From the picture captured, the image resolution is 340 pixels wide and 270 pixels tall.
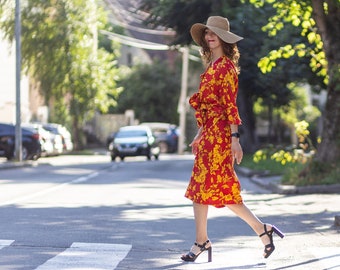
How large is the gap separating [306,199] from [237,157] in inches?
343

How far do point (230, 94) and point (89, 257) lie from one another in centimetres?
171

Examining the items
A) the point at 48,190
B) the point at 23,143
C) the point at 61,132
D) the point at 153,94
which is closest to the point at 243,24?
the point at 23,143

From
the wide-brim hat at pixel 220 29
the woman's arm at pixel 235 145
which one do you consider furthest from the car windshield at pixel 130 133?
the woman's arm at pixel 235 145

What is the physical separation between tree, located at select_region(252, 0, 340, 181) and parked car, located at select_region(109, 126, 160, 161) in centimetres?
2102

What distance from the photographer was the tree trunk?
18375 millimetres

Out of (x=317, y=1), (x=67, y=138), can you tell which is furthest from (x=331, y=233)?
(x=67, y=138)

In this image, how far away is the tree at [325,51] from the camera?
1848 cm

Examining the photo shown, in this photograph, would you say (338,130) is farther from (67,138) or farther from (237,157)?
(67,138)

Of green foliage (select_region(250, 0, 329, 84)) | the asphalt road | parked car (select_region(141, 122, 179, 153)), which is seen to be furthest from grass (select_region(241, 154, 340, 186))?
parked car (select_region(141, 122, 179, 153))

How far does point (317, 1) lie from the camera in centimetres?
1816

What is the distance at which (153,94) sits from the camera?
7162 centimetres

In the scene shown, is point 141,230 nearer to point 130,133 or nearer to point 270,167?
point 270,167

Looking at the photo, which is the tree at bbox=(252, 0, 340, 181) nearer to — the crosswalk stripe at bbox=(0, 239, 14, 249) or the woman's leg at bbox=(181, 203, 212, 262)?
the crosswalk stripe at bbox=(0, 239, 14, 249)

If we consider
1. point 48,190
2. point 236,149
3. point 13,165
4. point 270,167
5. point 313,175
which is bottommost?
point 13,165
